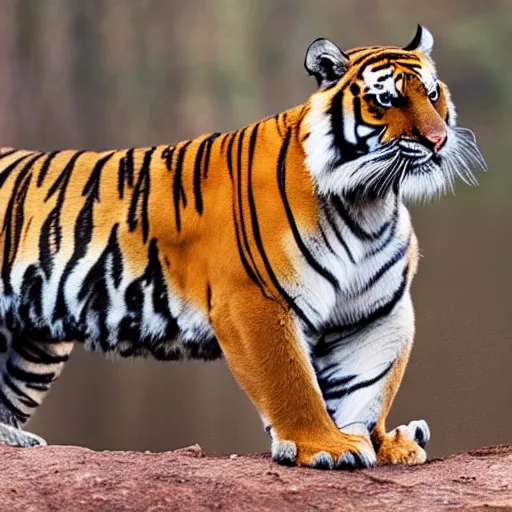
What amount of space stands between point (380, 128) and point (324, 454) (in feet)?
2.14

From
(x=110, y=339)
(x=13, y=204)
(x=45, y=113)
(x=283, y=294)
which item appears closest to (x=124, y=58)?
(x=45, y=113)

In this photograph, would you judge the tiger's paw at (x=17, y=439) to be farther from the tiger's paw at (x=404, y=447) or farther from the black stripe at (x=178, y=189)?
the tiger's paw at (x=404, y=447)

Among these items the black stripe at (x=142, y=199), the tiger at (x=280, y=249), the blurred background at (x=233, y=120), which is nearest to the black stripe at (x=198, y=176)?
the tiger at (x=280, y=249)

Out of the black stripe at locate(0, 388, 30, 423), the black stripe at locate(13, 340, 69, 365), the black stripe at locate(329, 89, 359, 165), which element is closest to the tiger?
the black stripe at locate(329, 89, 359, 165)

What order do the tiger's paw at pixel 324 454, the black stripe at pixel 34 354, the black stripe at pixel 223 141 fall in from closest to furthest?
the tiger's paw at pixel 324 454, the black stripe at pixel 223 141, the black stripe at pixel 34 354

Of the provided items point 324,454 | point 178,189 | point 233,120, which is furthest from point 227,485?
point 233,120

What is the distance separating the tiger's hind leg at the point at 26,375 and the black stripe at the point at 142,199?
0.58 meters

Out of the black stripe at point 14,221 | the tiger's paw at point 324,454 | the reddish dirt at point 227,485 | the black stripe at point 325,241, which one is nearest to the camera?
the reddish dirt at point 227,485

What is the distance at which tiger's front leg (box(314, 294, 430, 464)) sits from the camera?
2.20 metres

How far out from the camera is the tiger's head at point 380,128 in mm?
2016

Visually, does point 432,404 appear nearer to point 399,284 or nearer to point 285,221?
point 399,284

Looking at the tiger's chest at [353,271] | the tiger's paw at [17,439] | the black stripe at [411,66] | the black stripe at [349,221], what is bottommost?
the tiger's paw at [17,439]

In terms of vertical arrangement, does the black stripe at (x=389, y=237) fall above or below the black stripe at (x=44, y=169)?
below

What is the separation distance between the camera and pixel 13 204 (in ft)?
8.10
